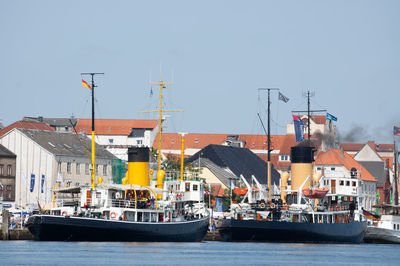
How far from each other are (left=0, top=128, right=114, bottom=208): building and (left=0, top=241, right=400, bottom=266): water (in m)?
53.5

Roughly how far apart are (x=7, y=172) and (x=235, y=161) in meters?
50.6

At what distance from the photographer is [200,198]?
10106 cm

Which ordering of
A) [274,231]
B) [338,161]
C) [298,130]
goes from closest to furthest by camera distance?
[274,231], [298,130], [338,161]

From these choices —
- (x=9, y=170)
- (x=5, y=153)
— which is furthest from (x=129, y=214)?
(x=5, y=153)

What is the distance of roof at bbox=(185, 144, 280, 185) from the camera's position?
181663mm

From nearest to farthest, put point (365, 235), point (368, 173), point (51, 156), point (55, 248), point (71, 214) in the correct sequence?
point (55, 248)
point (71, 214)
point (365, 235)
point (51, 156)
point (368, 173)

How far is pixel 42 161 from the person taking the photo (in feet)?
484

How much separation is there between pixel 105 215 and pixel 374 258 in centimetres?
2118

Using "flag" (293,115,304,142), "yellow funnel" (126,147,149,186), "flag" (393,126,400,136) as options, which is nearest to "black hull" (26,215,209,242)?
"yellow funnel" (126,147,149,186)

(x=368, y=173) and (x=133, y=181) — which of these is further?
(x=368, y=173)

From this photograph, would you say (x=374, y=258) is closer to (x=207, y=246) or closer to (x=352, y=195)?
(x=207, y=246)

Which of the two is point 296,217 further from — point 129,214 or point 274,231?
point 129,214

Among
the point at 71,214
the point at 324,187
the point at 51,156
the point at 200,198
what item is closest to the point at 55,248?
the point at 71,214

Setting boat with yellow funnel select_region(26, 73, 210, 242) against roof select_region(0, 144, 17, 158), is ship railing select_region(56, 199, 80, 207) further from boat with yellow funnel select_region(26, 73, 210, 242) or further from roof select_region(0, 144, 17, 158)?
roof select_region(0, 144, 17, 158)
